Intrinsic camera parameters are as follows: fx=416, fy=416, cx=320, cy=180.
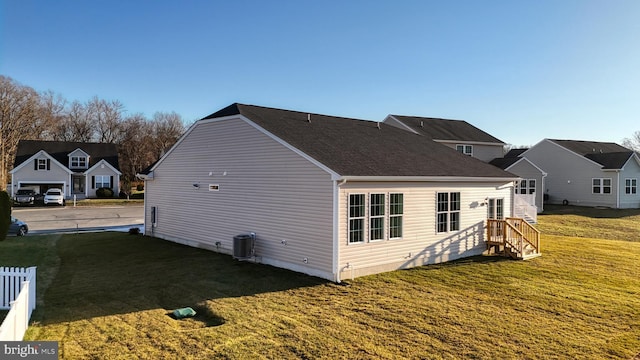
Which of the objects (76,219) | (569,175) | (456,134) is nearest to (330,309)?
(76,219)

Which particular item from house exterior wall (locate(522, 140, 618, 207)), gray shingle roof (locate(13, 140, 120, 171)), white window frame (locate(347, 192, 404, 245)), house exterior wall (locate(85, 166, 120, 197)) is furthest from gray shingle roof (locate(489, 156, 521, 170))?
gray shingle roof (locate(13, 140, 120, 171))

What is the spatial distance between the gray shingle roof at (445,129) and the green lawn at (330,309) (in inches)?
790

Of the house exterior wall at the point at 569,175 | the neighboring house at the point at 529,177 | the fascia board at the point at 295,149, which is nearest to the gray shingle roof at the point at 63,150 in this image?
the fascia board at the point at 295,149

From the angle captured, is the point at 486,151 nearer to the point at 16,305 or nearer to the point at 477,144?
the point at 477,144

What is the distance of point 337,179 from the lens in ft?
37.7

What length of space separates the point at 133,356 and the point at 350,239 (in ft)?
22.3

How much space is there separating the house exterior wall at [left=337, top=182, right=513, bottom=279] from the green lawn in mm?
546

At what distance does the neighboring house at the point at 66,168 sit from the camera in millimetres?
43500

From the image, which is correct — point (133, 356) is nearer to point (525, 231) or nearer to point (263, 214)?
point (263, 214)

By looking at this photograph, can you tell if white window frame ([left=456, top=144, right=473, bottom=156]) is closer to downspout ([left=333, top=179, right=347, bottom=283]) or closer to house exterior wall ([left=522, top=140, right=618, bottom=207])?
house exterior wall ([left=522, top=140, right=618, bottom=207])

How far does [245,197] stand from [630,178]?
3802cm

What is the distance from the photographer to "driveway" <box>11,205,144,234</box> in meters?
24.7

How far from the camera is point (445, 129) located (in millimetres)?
36344

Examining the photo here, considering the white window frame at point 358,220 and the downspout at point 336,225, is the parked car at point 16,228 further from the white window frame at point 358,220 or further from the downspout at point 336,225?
the white window frame at point 358,220
